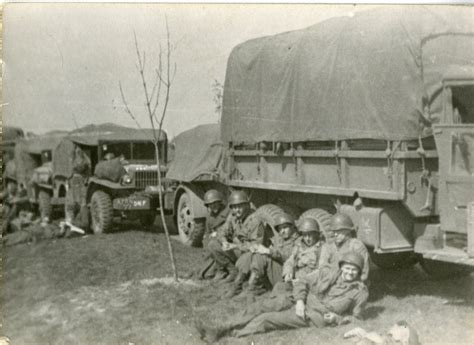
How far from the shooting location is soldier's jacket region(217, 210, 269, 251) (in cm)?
779

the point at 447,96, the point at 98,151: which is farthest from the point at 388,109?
the point at 98,151

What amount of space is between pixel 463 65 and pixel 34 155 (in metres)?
13.2

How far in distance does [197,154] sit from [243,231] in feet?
12.4

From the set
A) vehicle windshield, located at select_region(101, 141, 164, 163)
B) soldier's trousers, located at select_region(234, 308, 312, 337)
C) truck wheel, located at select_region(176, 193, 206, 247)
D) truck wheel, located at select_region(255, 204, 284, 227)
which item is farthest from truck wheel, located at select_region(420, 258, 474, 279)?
vehicle windshield, located at select_region(101, 141, 164, 163)

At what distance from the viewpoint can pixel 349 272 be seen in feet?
19.3

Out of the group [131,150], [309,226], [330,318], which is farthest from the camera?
[131,150]

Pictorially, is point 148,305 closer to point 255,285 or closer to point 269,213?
point 255,285

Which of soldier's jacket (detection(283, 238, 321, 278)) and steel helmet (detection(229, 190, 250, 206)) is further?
steel helmet (detection(229, 190, 250, 206))

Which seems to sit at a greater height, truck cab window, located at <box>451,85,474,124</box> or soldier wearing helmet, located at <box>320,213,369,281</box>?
truck cab window, located at <box>451,85,474,124</box>

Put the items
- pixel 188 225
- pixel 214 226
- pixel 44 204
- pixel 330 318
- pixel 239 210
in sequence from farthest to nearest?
pixel 44 204 → pixel 188 225 → pixel 214 226 → pixel 239 210 → pixel 330 318

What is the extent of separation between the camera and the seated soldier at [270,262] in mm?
7094

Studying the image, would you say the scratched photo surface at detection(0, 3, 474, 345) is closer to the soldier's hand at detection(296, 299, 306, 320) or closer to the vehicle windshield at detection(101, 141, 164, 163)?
the soldier's hand at detection(296, 299, 306, 320)

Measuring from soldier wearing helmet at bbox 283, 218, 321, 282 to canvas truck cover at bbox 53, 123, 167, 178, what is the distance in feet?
23.0

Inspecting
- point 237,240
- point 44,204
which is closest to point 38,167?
point 44,204
